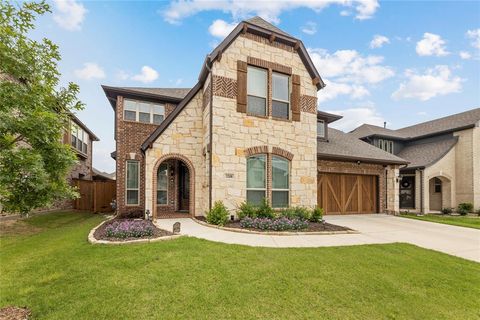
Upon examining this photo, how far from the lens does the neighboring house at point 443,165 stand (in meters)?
17.3

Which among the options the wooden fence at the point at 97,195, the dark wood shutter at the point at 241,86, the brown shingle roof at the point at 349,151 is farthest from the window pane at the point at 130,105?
the brown shingle roof at the point at 349,151

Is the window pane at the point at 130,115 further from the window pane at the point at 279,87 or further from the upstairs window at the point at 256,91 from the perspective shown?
the window pane at the point at 279,87

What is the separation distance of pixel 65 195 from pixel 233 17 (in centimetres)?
1141

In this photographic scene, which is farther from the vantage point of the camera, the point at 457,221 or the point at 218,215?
the point at 457,221

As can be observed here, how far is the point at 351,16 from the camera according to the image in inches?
463

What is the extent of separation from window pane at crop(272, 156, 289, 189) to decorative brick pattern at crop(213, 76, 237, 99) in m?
3.32

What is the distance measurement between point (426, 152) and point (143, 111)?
2173cm

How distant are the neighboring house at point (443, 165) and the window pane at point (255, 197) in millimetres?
13959

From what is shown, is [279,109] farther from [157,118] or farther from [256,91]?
[157,118]

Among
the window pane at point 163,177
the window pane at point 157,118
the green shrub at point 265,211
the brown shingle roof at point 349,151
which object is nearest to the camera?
the green shrub at point 265,211

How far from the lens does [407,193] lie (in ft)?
60.8

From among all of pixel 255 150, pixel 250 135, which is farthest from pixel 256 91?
pixel 255 150

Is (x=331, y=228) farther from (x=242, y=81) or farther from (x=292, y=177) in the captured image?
(x=242, y=81)

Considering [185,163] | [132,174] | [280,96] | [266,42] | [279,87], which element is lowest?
[132,174]
